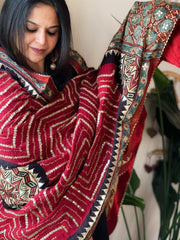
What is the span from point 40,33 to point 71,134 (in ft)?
1.12

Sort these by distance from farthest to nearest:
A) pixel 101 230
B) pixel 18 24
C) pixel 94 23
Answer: pixel 94 23 → pixel 101 230 → pixel 18 24

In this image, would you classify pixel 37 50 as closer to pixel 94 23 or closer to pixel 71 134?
pixel 71 134

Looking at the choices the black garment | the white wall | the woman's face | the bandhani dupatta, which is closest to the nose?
the woman's face

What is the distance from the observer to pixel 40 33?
103cm

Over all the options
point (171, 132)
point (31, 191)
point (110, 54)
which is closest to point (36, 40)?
point (110, 54)

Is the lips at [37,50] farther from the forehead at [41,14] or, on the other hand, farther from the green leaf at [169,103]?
the green leaf at [169,103]

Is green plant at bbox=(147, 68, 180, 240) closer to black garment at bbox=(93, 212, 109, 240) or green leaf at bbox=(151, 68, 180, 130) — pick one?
green leaf at bbox=(151, 68, 180, 130)

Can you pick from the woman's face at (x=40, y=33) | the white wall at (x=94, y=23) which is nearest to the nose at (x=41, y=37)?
the woman's face at (x=40, y=33)

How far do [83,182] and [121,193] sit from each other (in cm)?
28

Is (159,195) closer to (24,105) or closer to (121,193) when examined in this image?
(121,193)

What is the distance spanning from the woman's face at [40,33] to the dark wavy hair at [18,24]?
0.02 meters

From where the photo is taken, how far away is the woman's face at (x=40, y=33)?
39.7 inches

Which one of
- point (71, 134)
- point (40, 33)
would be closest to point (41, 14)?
point (40, 33)

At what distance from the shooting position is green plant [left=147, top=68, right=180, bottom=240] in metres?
1.53
